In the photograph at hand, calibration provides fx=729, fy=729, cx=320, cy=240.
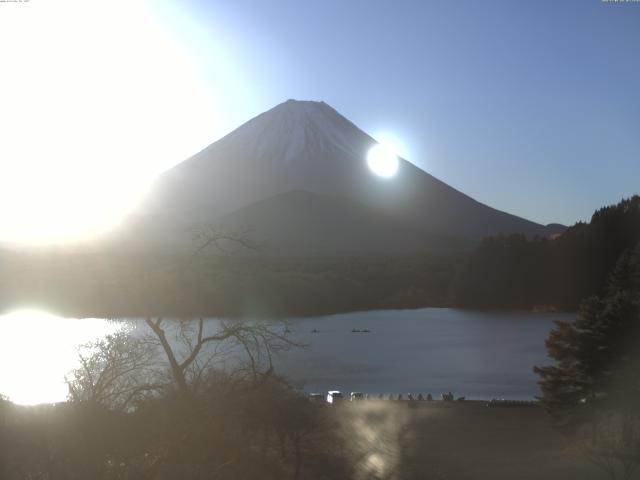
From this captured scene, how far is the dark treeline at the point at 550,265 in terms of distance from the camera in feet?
129

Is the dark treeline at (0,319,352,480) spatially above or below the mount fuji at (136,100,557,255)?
below

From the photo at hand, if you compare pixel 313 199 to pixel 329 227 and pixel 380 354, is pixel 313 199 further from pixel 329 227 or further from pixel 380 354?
pixel 380 354

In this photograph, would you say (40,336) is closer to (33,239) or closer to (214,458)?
(214,458)

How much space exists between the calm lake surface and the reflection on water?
4 centimetres

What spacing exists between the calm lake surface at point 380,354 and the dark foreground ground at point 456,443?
1.73 meters

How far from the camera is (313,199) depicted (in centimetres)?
7819

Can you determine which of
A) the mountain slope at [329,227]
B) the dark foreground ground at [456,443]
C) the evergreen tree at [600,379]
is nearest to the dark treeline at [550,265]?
the mountain slope at [329,227]

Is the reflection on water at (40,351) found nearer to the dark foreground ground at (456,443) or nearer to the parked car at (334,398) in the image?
the dark foreground ground at (456,443)

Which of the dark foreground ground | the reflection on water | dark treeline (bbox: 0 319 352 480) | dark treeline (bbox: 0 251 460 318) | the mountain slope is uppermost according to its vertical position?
the mountain slope

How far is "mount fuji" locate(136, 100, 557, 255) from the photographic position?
7044 cm

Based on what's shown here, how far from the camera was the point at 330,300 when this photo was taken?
4331 centimetres

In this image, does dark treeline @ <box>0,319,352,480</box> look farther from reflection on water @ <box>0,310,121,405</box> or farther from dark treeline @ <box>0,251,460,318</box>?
dark treeline @ <box>0,251,460,318</box>

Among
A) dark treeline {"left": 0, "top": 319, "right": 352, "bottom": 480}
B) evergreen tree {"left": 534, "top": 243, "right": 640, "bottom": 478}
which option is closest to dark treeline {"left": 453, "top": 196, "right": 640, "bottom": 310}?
evergreen tree {"left": 534, "top": 243, "right": 640, "bottom": 478}

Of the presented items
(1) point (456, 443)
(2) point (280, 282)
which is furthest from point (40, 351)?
(2) point (280, 282)
